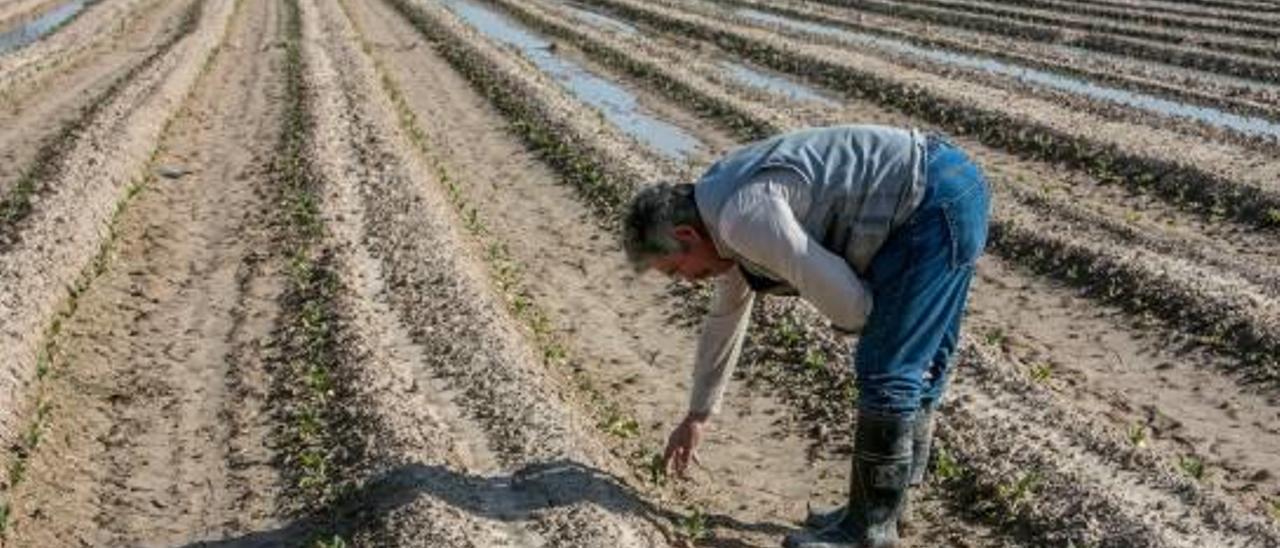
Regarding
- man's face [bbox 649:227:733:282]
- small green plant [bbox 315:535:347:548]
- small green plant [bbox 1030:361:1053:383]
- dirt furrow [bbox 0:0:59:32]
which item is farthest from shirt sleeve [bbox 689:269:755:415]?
dirt furrow [bbox 0:0:59:32]

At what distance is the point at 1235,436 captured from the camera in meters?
6.86

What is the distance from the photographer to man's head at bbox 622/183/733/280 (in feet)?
14.8

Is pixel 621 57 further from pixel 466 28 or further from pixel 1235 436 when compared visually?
pixel 1235 436

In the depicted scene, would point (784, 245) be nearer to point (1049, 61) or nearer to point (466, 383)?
point (466, 383)

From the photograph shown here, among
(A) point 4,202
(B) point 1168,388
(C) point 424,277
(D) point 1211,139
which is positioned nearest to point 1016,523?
(B) point 1168,388

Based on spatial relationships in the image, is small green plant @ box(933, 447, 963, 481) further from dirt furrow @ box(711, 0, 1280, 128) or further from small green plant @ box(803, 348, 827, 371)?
dirt furrow @ box(711, 0, 1280, 128)

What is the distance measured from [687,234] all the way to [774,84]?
Answer: 48.1ft

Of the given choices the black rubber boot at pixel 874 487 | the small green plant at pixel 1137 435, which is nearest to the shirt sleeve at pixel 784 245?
the black rubber boot at pixel 874 487

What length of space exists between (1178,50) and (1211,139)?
7.26 m

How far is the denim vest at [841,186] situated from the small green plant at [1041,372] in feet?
10.6

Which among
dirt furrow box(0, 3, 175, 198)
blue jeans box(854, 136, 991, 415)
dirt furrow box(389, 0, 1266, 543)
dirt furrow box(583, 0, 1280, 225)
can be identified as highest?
blue jeans box(854, 136, 991, 415)

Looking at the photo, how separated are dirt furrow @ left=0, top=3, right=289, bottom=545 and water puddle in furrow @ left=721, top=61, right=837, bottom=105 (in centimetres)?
713

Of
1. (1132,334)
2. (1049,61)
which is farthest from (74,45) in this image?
(1132,334)

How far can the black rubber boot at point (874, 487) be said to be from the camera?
4695mm
